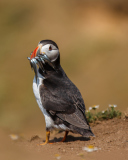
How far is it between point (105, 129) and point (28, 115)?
20.3ft

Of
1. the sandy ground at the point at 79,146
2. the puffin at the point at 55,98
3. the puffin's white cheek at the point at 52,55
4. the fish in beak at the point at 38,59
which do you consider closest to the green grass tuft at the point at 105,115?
the sandy ground at the point at 79,146

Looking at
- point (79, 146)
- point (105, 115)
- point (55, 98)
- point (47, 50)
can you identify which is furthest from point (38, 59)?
point (105, 115)

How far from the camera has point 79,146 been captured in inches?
236

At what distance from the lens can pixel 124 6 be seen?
19547 mm

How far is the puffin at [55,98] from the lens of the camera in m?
6.24

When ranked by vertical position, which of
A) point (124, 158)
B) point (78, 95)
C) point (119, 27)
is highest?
point (119, 27)

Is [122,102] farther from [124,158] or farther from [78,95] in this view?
[124,158]

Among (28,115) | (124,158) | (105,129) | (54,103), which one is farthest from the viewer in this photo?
(28,115)

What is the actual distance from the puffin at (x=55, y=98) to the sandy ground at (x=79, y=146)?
326 mm

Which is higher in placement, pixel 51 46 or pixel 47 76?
pixel 51 46

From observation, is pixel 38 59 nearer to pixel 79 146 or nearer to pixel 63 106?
pixel 63 106

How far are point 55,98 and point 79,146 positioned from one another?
943mm

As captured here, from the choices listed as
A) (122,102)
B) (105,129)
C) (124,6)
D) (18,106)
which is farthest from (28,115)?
(124,6)

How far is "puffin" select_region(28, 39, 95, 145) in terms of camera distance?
20.5ft
